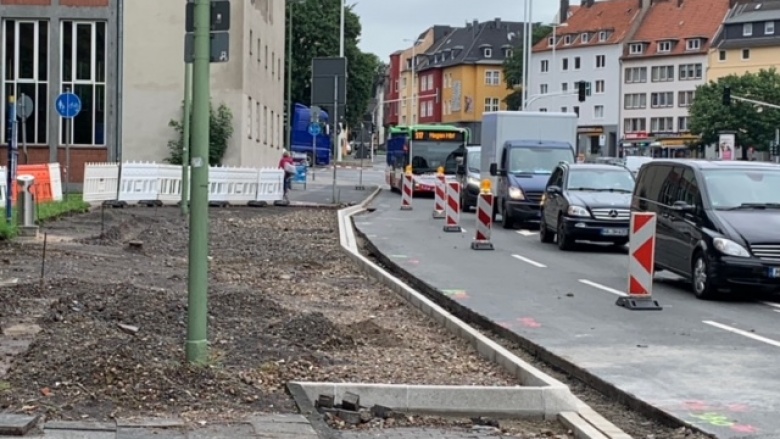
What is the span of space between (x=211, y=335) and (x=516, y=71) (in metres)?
122

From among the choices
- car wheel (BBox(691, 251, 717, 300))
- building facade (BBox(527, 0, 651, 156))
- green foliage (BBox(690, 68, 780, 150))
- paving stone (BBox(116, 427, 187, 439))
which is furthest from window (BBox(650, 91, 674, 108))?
paving stone (BBox(116, 427, 187, 439))

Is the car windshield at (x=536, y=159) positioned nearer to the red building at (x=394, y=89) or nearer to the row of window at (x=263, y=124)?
the row of window at (x=263, y=124)

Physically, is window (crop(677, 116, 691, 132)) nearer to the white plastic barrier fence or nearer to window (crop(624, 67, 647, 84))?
window (crop(624, 67, 647, 84))

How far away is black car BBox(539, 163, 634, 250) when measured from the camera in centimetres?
2264

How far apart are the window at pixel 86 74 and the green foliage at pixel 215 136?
2.74 m

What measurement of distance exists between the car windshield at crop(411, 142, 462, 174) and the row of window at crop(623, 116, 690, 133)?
6572 cm

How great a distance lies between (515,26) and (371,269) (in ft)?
459

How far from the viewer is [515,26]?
154 meters

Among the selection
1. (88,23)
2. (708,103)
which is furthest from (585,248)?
(708,103)

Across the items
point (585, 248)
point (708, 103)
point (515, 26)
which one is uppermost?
point (515, 26)

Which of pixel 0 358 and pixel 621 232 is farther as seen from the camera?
pixel 621 232

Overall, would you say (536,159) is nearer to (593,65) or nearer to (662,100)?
(662,100)

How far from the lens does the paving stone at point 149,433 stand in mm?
6800

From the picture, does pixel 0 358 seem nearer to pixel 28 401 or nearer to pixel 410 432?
pixel 28 401
